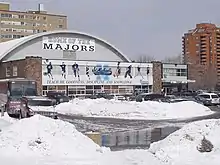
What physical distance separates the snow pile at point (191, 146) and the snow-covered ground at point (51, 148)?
493mm

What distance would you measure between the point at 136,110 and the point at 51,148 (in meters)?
26.0

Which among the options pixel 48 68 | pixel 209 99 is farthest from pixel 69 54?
pixel 209 99

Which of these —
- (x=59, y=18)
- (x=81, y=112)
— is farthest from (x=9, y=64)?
(x=59, y=18)

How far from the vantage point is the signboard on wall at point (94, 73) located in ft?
203

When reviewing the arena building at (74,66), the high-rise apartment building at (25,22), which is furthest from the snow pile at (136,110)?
the high-rise apartment building at (25,22)

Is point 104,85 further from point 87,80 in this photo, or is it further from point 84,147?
point 84,147

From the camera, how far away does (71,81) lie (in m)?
63.3

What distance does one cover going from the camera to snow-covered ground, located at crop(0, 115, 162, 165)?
12095 millimetres

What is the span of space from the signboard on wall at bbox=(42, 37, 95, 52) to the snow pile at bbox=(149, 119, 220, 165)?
57.4m

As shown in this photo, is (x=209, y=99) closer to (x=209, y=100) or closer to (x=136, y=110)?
(x=209, y=100)

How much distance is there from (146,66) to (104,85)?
26.8 feet

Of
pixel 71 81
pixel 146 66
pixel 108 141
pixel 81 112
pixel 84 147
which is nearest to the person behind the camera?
pixel 84 147

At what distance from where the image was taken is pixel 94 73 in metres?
65.4

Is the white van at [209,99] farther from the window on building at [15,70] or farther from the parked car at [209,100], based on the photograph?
the window on building at [15,70]
